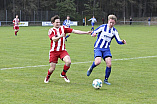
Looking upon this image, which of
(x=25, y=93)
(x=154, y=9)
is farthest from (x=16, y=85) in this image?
(x=154, y=9)

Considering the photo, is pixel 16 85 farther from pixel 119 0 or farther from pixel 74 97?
pixel 119 0

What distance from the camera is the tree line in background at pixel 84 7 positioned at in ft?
216

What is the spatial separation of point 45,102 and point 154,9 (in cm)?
8433

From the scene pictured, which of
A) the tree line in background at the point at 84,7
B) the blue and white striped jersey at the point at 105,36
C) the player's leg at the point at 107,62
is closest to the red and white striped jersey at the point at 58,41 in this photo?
the blue and white striped jersey at the point at 105,36

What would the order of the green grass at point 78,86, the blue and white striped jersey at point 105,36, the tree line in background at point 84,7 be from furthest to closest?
the tree line in background at point 84,7 < the blue and white striped jersey at point 105,36 < the green grass at point 78,86

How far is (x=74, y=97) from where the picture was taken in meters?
7.04

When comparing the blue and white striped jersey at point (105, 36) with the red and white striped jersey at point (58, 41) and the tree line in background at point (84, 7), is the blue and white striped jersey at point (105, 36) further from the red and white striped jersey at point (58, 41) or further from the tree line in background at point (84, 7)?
the tree line in background at point (84, 7)

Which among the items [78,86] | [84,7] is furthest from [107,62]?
[84,7]

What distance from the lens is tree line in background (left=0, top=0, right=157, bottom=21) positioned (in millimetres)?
65812

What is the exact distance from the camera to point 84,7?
7819 cm

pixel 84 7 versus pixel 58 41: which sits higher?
pixel 84 7

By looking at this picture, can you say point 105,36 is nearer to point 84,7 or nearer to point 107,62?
point 107,62

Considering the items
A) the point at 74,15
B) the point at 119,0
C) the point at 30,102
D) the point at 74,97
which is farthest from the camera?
the point at 119,0

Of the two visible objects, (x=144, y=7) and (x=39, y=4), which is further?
(x=144, y=7)
